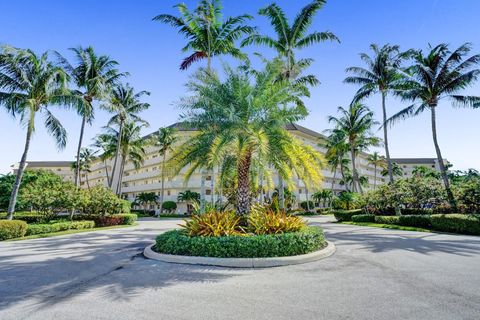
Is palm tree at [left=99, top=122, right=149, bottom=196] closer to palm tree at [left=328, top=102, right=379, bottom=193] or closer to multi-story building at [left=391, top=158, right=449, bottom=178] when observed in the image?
palm tree at [left=328, top=102, right=379, bottom=193]

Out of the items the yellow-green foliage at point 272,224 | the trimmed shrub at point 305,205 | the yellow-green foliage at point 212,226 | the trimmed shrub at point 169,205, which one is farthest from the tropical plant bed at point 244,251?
the trimmed shrub at point 305,205

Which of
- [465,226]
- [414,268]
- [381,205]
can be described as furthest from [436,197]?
[414,268]

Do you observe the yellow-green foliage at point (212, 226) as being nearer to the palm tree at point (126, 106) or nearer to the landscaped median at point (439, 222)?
the landscaped median at point (439, 222)

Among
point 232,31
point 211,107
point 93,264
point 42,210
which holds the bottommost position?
point 93,264

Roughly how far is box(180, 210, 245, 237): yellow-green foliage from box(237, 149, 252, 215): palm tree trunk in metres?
1.12

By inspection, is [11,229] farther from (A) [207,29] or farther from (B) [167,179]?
(B) [167,179]

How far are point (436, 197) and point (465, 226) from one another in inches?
254

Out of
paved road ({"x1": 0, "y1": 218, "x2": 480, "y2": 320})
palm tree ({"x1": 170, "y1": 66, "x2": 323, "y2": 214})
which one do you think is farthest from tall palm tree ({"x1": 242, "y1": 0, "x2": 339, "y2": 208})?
paved road ({"x1": 0, "y1": 218, "x2": 480, "y2": 320})

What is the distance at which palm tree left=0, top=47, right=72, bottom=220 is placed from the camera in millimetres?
17734

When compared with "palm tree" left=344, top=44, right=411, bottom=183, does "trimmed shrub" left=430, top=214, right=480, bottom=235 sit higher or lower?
lower

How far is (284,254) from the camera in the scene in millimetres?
8703

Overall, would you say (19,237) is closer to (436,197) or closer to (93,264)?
(93,264)

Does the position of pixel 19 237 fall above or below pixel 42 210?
below

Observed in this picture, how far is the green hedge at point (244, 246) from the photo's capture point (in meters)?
8.60
